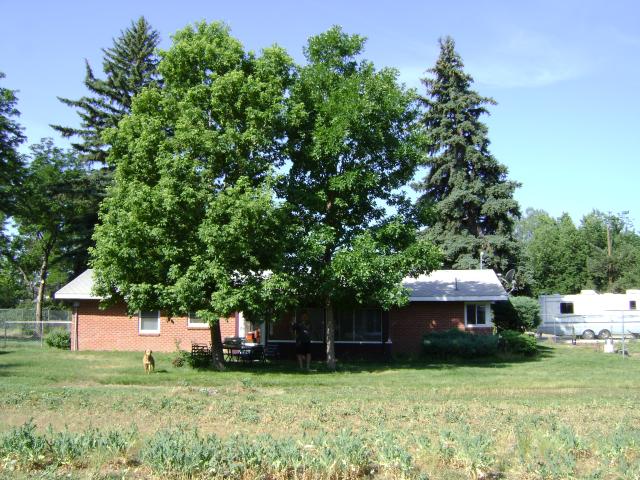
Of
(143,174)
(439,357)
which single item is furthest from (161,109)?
(439,357)

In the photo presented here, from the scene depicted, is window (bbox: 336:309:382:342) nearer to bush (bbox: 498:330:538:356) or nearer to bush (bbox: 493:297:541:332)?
bush (bbox: 498:330:538:356)

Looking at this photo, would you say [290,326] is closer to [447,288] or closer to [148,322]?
[148,322]

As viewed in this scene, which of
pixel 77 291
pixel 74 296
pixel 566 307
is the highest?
pixel 77 291

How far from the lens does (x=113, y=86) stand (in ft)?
136

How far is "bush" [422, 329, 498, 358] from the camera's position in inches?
932

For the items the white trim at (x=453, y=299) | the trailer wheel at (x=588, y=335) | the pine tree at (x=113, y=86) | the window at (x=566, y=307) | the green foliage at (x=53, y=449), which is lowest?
the trailer wheel at (x=588, y=335)

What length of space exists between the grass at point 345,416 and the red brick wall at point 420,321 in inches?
152

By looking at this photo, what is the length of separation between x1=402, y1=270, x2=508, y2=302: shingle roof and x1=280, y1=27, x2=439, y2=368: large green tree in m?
A: 4.90

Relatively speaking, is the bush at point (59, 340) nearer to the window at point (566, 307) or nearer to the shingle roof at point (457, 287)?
the shingle roof at point (457, 287)

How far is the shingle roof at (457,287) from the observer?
84.6 ft

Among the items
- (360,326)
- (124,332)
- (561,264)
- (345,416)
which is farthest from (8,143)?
(561,264)

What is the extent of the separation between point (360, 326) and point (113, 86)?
84.6ft

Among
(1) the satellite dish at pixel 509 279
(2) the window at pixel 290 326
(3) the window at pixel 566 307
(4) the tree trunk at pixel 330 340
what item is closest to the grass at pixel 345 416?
(4) the tree trunk at pixel 330 340

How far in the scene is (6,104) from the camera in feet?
118
